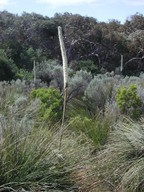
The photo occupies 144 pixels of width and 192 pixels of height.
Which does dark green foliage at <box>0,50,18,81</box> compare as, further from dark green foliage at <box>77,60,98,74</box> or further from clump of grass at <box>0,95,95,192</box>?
clump of grass at <box>0,95,95,192</box>

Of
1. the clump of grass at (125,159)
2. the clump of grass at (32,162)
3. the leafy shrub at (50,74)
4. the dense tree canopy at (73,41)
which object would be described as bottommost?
the clump of grass at (125,159)

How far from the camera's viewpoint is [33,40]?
2139 centimetres

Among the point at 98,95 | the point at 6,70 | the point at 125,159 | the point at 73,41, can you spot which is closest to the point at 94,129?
the point at 125,159

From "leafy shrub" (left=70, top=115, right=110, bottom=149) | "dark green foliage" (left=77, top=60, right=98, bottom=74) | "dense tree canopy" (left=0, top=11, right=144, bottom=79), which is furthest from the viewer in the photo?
"dense tree canopy" (left=0, top=11, right=144, bottom=79)

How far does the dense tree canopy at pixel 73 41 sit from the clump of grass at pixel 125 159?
1212cm

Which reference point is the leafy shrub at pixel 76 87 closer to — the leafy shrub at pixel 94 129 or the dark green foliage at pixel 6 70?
the dark green foliage at pixel 6 70

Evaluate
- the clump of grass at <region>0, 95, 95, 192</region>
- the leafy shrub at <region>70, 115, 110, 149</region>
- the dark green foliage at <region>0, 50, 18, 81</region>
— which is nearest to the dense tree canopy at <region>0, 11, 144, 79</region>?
the dark green foliage at <region>0, 50, 18, 81</region>

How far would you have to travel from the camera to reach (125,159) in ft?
20.9

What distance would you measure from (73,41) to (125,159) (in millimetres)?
14883

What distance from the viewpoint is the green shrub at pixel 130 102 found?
953 centimetres

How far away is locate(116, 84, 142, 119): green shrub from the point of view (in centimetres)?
953

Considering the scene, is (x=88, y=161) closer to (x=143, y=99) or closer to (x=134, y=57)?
(x=143, y=99)

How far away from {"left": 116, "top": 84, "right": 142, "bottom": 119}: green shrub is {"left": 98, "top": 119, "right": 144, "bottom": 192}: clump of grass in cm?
241

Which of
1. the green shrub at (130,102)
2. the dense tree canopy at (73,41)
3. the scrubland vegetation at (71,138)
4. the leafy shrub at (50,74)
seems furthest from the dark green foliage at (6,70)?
the green shrub at (130,102)
